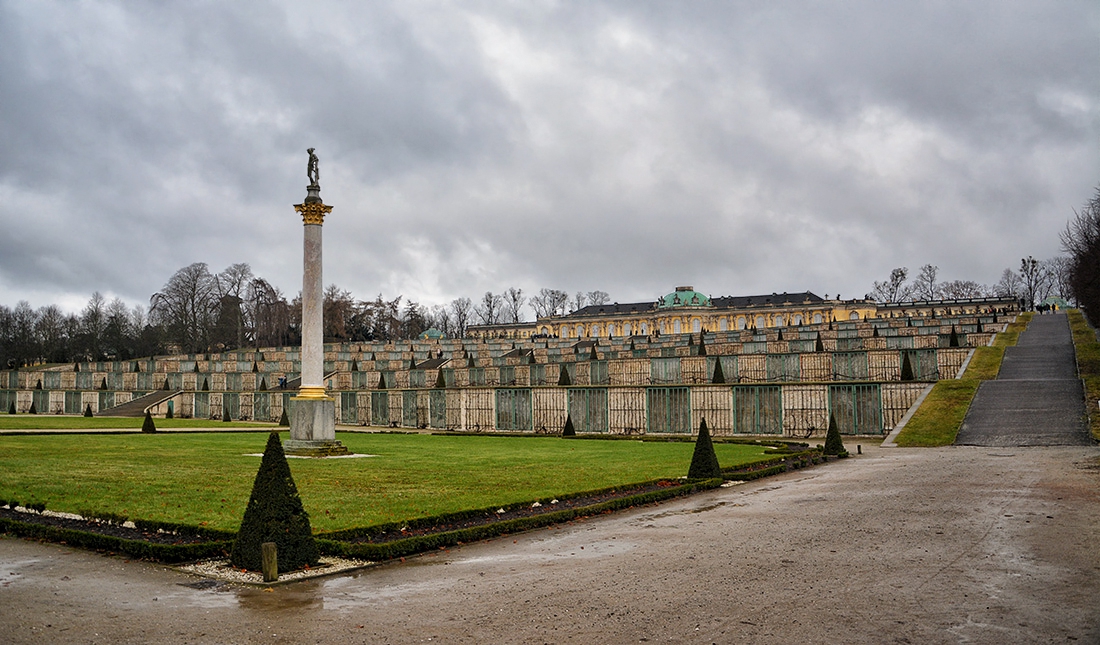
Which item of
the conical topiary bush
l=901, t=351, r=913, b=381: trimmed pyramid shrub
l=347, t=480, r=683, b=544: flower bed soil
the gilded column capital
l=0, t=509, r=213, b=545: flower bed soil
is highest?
the gilded column capital

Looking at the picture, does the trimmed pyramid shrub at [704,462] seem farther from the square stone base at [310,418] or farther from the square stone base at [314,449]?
the square stone base at [310,418]

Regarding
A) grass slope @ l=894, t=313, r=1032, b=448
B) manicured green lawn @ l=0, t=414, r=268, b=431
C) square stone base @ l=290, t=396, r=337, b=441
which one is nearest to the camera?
square stone base @ l=290, t=396, r=337, b=441

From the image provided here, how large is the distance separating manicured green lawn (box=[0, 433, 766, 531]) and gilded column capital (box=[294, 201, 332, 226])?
8460 mm

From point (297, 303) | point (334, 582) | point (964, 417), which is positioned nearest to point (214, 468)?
point (334, 582)

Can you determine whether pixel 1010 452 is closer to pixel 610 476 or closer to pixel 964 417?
pixel 964 417

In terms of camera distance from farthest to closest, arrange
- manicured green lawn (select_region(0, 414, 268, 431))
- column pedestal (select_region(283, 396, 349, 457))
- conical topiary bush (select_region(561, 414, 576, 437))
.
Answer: manicured green lawn (select_region(0, 414, 268, 431)), conical topiary bush (select_region(561, 414, 576, 437)), column pedestal (select_region(283, 396, 349, 457))

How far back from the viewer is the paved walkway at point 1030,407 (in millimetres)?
29094

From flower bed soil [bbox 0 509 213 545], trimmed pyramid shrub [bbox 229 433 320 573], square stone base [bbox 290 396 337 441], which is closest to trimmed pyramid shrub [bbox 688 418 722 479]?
trimmed pyramid shrub [bbox 229 433 320 573]

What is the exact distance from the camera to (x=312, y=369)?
29.4 metres

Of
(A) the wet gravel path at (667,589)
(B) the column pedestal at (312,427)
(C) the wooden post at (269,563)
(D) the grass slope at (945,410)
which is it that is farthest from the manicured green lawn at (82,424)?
(D) the grass slope at (945,410)

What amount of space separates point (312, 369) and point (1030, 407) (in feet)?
93.5

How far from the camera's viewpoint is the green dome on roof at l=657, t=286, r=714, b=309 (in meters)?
172

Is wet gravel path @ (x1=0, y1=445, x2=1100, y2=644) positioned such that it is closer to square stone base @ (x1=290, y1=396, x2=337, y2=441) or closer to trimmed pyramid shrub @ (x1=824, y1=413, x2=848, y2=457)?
trimmed pyramid shrub @ (x1=824, y1=413, x2=848, y2=457)

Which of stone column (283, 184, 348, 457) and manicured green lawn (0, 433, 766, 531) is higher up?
stone column (283, 184, 348, 457)
